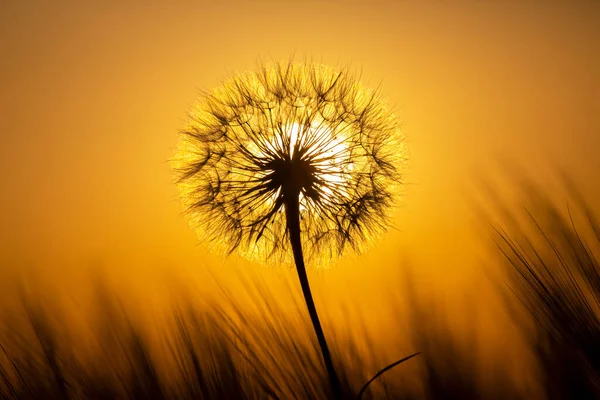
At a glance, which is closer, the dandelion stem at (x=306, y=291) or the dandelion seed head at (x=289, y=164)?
the dandelion stem at (x=306, y=291)

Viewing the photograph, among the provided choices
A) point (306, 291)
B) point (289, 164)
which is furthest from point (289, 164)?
point (306, 291)

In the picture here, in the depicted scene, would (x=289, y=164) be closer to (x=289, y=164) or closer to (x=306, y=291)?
(x=289, y=164)

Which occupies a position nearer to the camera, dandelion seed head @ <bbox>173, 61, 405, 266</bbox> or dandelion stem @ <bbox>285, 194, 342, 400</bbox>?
dandelion stem @ <bbox>285, 194, 342, 400</bbox>

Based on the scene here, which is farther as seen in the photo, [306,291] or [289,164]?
[289,164]

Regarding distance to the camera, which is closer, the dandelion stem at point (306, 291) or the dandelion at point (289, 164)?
the dandelion stem at point (306, 291)

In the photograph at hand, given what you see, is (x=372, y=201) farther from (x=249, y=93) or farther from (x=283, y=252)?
(x=249, y=93)
